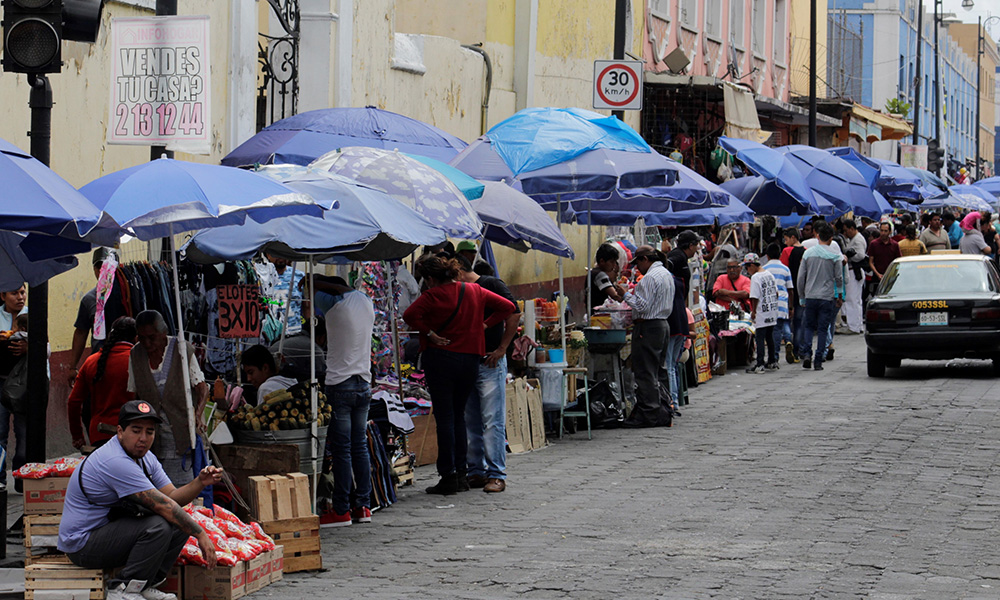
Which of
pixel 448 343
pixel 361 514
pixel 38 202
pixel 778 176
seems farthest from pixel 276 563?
pixel 778 176

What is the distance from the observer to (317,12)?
642 inches

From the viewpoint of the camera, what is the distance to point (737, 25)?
3331 cm

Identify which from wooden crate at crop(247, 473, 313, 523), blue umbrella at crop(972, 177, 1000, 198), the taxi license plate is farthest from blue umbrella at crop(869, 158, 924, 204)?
wooden crate at crop(247, 473, 313, 523)

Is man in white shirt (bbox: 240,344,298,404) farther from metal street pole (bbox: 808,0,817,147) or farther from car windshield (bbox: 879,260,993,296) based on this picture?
metal street pole (bbox: 808,0,817,147)

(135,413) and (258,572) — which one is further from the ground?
(135,413)

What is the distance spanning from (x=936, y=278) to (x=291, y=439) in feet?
37.3

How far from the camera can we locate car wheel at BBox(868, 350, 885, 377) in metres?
18.2

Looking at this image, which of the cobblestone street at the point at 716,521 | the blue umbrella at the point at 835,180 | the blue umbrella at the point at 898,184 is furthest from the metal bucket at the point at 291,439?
the blue umbrella at the point at 898,184

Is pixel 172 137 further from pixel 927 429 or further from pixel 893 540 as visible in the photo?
pixel 927 429

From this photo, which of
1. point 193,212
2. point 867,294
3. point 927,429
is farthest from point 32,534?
point 867,294

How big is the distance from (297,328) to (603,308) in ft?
12.2

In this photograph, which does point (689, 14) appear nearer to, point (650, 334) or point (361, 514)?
point (650, 334)

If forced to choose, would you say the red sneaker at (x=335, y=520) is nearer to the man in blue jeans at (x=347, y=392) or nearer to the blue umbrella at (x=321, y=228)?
the man in blue jeans at (x=347, y=392)

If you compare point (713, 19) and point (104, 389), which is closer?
point (104, 389)
